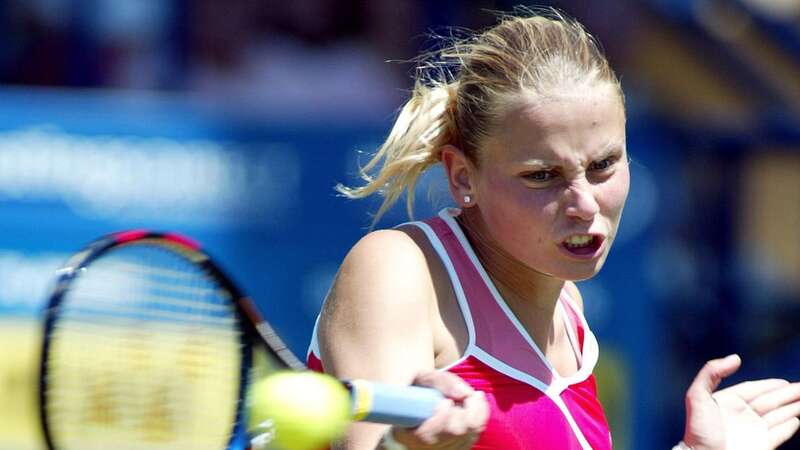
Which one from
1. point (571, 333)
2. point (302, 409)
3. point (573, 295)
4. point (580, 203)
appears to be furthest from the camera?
point (573, 295)

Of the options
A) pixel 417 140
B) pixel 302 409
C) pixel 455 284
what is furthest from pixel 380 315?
pixel 417 140

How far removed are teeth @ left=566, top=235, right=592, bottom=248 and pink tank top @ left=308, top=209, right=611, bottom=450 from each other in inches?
7.0

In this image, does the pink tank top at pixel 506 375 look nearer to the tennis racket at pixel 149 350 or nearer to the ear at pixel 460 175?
the ear at pixel 460 175

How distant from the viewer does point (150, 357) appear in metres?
2.88

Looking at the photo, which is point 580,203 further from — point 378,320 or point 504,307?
point 378,320

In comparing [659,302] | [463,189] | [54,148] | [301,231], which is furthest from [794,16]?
[463,189]

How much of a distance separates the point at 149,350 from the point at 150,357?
0.01m

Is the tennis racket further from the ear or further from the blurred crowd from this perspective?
the blurred crowd

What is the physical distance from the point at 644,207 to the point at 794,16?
251 cm

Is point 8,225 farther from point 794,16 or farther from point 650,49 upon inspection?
point 794,16

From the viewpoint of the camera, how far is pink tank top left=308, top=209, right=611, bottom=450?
8.97ft

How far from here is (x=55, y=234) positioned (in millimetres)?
6266

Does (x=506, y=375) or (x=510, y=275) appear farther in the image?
(x=510, y=275)

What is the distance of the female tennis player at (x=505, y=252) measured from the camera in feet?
8.78
